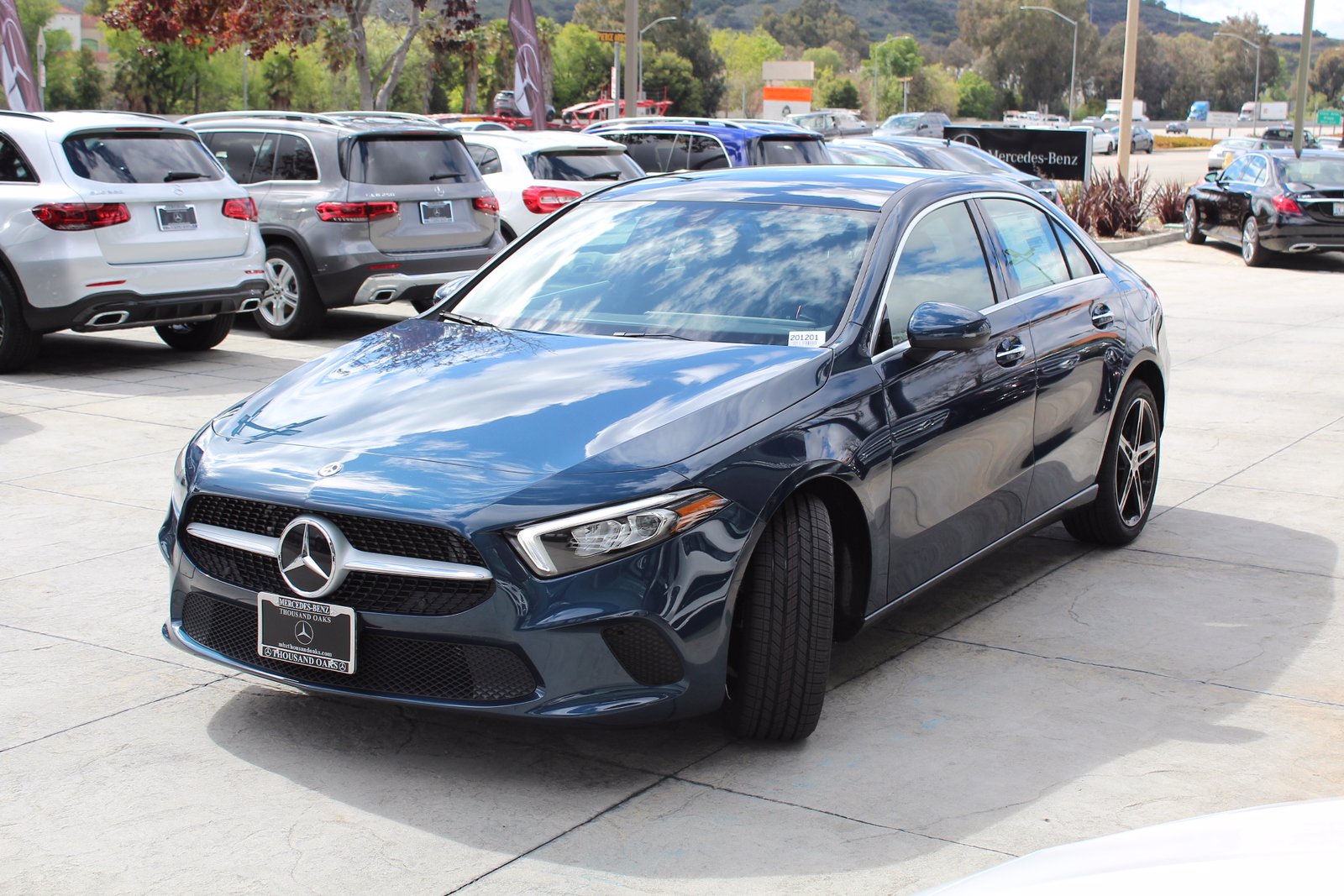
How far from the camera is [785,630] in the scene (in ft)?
13.7

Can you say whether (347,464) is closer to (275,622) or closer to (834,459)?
(275,622)

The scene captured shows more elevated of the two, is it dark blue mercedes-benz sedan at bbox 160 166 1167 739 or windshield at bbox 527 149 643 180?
windshield at bbox 527 149 643 180

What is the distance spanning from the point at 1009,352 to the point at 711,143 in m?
10.5

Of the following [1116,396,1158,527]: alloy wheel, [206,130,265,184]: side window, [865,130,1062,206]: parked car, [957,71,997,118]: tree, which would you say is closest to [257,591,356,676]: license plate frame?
[1116,396,1158,527]: alloy wheel

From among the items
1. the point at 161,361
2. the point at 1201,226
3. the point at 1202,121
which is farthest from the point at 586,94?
the point at 161,361

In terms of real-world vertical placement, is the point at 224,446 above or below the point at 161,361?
above

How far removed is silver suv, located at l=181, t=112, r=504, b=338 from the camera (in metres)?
12.3

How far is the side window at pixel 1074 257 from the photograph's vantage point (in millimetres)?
6363

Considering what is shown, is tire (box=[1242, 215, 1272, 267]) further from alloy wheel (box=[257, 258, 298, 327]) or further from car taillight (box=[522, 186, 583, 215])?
alloy wheel (box=[257, 258, 298, 327])

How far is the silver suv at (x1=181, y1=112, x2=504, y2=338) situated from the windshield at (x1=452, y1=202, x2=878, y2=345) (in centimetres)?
681

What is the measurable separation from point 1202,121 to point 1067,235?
121633 mm

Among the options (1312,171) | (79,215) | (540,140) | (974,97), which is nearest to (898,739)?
(79,215)

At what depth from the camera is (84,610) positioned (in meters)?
5.61

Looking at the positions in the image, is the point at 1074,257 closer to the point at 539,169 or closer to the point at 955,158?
the point at 539,169
